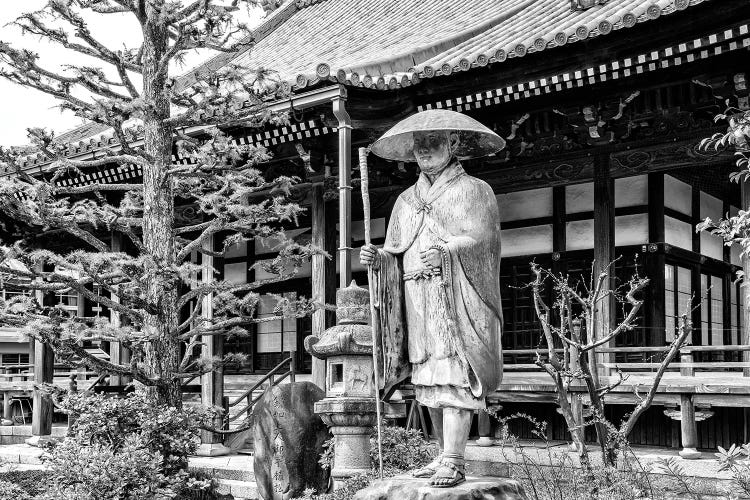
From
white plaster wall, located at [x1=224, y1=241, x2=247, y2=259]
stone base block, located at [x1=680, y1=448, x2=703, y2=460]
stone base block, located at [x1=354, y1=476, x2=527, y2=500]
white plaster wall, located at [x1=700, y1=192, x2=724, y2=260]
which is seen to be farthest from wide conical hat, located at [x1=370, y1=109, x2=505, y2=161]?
white plaster wall, located at [x1=224, y1=241, x2=247, y2=259]

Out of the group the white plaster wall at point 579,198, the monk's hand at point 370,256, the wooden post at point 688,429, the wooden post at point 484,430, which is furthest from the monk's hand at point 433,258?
the white plaster wall at point 579,198

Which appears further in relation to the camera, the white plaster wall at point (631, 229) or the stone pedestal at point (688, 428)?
the white plaster wall at point (631, 229)

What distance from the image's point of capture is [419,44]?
12938 mm

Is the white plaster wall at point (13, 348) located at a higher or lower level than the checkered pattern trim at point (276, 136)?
lower

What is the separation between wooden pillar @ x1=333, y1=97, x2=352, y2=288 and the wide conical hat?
3.79 meters

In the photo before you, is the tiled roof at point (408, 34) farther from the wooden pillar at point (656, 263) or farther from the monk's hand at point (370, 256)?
the monk's hand at point (370, 256)

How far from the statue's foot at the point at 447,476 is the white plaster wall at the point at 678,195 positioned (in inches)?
334

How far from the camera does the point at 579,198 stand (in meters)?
13.2

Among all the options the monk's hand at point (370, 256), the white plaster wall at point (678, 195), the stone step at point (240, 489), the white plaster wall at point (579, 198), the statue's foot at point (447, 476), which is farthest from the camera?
the white plaster wall at point (579, 198)

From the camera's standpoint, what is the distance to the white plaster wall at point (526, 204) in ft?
44.2

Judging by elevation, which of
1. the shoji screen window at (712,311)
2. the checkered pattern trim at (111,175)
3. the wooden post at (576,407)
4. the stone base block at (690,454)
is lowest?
the stone base block at (690,454)

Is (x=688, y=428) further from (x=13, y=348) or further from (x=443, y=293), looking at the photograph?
(x=13, y=348)

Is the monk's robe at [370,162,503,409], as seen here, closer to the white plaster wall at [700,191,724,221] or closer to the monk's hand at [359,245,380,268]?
the monk's hand at [359,245,380,268]

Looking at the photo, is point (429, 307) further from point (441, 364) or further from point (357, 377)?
point (357, 377)
